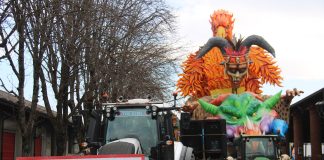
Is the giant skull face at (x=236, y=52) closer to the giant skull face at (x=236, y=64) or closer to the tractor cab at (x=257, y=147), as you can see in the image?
the giant skull face at (x=236, y=64)

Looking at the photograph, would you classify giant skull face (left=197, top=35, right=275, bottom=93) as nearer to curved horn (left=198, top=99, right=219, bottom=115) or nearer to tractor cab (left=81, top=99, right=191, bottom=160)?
curved horn (left=198, top=99, right=219, bottom=115)

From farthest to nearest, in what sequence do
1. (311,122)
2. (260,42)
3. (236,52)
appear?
(311,122), (236,52), (260,42)

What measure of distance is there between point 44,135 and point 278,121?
52.4 feet

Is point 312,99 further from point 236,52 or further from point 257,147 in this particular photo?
point 257,147

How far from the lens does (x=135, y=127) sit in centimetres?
1236

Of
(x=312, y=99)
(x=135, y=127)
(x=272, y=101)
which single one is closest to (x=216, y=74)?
(x=272, y=101)

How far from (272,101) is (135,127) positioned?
36.4 ft

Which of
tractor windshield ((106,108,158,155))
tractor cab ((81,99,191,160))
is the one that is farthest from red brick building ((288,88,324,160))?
tractor windshield ((106,108,158,155))

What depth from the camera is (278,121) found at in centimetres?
2209

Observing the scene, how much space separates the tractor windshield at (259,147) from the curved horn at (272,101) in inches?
92.9

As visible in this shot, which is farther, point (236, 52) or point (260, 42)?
point (236, 52)

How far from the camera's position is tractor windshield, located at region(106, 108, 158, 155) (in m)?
12.2

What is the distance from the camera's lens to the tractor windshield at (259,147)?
19875 mm

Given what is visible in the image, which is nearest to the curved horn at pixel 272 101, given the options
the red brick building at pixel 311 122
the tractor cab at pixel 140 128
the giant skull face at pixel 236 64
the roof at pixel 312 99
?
the giant skull face at pixel 236 64
